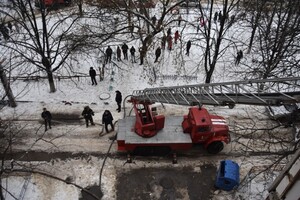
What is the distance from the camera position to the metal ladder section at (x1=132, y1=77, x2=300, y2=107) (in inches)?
340

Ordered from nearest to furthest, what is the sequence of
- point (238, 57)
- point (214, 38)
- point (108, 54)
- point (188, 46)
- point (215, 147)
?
1. point (215, 147)
2. point (214, 38)
3. point (108, 54)
4. point (238, 57)
5. point (188, 46)

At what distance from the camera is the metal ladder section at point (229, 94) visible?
8.64 m

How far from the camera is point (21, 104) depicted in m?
17.6

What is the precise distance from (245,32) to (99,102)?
12914 millimetres

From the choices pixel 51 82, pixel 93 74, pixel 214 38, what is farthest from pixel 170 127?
pixel 51 82

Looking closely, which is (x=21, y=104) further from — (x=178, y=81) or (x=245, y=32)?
(x=245, y=32)

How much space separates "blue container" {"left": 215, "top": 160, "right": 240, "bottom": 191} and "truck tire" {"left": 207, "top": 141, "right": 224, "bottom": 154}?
1.26 m

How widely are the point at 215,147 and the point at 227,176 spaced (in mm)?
1898

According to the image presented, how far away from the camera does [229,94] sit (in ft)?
34.1

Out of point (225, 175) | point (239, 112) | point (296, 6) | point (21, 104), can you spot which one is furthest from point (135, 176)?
point (296, 6)

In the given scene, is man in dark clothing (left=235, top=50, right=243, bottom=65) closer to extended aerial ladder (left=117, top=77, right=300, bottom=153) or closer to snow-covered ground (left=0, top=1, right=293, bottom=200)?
snow-covered ground (left=0, top=1, right=293, bottom=200)

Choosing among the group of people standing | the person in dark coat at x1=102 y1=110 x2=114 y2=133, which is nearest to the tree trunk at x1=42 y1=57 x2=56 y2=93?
the group of people standing

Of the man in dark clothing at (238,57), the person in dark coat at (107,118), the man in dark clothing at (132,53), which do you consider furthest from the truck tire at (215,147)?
the man in dark clothing at (132,53)

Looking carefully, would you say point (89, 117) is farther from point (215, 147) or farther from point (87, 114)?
point (215, 147)
